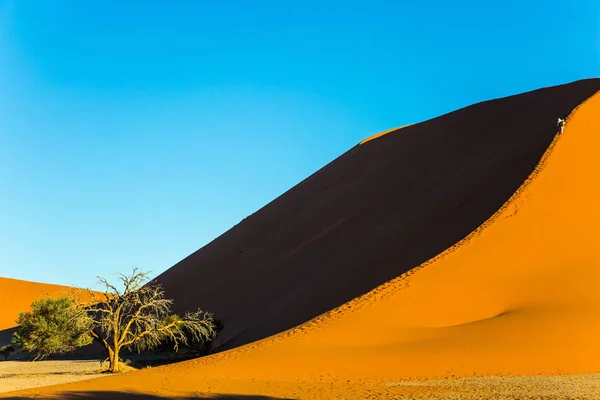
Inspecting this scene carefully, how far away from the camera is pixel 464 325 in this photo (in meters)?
20.8

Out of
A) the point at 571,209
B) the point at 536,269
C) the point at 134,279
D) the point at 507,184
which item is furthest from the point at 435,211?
the point at 134,279

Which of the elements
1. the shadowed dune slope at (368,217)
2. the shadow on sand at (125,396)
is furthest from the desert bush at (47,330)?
the shadow on sand at (125,396)

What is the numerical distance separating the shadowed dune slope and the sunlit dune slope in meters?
40.5

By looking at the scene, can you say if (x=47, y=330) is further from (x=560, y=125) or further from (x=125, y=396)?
(x=560, y=125)

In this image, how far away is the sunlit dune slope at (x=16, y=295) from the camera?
8056cm

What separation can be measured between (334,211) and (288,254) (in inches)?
212

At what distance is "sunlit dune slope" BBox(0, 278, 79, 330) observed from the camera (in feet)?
264

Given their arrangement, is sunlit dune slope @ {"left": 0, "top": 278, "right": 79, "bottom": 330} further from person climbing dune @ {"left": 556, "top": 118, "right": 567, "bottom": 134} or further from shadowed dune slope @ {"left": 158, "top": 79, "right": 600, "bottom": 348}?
person climbing dune @ {"left": 556, "top": 118, "right": 567, "bottom": 134}

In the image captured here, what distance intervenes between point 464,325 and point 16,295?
263 ft

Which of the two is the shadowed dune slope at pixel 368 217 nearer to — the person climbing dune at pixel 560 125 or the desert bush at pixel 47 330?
the person climbing dune at pixel 560 125

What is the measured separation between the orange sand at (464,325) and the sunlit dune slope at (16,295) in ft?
222

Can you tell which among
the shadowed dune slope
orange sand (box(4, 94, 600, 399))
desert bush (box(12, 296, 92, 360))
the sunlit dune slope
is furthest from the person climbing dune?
the sunlit dune slope

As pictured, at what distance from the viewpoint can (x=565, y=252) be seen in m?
24.2

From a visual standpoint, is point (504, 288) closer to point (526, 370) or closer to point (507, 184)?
point (526, 370)
